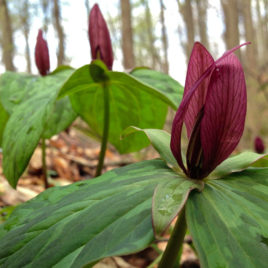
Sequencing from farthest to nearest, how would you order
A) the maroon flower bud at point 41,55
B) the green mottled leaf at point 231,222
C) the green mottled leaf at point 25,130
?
the maroon flower bud at point 41,55 → the green mottled leaf at point 25,130 → the green mottled leaf at point 231,222

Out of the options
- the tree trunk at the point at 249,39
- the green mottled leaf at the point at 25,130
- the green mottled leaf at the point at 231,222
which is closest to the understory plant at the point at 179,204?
the green mottled leaf at the point at 231,222

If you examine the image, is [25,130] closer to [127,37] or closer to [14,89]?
[14,89]

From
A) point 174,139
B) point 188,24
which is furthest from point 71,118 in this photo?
point 188,24

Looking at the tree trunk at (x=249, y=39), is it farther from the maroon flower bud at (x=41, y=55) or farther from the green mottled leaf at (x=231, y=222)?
the green mottled leaf at (x=231, y=222)

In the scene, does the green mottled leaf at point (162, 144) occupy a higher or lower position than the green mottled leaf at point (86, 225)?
higher

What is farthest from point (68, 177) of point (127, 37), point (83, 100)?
point (127, 37)

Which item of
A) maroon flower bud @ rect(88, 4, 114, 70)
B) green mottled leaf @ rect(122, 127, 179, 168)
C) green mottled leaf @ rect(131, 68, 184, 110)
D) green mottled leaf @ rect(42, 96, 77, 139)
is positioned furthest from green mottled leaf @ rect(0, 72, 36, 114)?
green mottled leaf @ rect(122, 127, 179, 168)

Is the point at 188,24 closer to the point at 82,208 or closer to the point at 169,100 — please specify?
the point at 169,100
